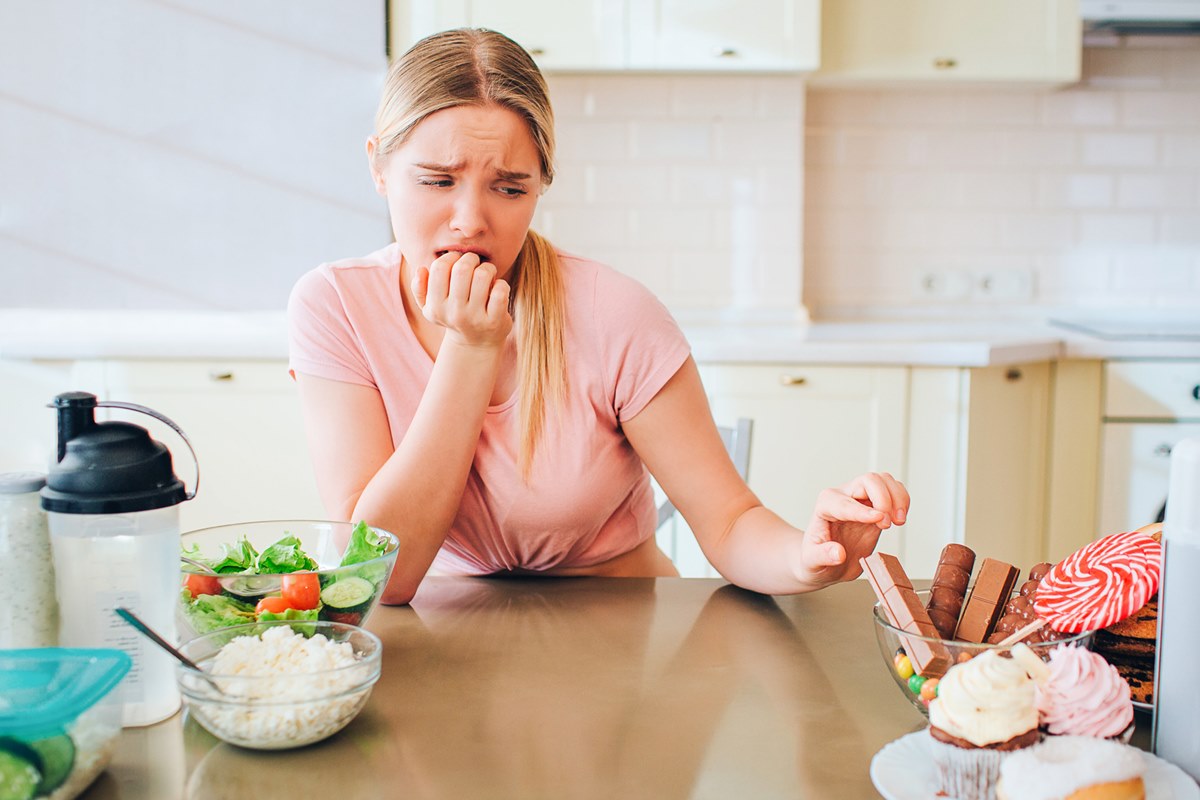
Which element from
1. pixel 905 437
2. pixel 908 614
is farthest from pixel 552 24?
pixel 908 614

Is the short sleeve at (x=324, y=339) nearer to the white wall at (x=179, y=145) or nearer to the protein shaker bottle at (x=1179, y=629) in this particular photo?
the protein shaker bottle at (x=1179, y=629)

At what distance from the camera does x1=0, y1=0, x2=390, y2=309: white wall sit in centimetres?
289

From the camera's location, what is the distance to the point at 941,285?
3.23 m

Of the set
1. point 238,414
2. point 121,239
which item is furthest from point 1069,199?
point 121,239

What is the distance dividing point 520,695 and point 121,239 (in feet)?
8.07

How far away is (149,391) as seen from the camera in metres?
2.65

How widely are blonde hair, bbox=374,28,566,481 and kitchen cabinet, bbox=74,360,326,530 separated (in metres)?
1.38

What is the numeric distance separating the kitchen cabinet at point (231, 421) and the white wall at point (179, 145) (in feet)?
1.34

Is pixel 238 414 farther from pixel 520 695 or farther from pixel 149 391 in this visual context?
pixel 520 695

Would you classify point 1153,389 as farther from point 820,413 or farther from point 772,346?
point 772,346

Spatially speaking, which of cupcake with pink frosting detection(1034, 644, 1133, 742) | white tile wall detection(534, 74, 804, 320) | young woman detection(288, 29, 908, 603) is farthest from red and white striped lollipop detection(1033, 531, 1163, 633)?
white tile wall detection(534, 74, 804, 320)

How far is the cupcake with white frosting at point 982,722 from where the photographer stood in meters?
0.67

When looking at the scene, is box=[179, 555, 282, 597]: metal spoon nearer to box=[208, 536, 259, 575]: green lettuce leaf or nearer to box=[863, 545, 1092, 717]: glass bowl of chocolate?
box=[208, 536, 259, 575]: green lettuce leaf

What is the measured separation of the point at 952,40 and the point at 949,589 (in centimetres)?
233
